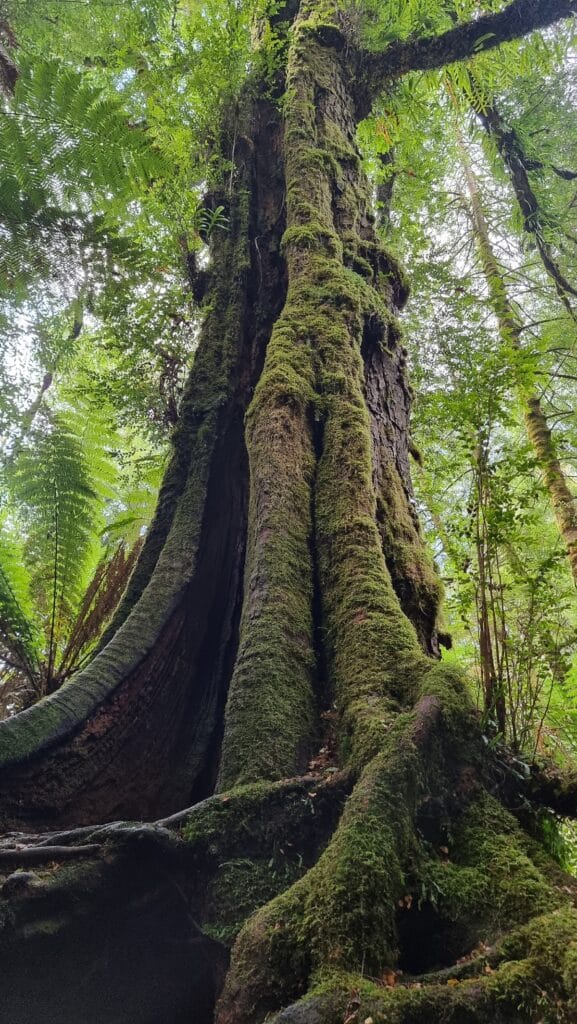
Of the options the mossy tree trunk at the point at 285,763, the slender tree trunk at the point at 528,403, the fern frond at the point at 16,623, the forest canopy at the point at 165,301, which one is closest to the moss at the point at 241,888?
the mossy tree trunk at the point at 285,763

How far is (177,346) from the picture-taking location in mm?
4461

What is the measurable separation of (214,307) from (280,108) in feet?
7.29

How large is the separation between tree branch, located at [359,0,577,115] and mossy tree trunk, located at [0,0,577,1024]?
2.31 meters

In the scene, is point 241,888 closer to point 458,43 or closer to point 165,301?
point 165,301

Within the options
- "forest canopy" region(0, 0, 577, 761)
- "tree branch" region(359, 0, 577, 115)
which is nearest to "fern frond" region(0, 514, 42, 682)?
"forest canopy" region(0, 0, 577, 761)

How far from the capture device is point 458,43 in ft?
16.1

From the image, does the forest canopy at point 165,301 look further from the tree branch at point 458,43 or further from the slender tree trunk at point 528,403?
the slender tree trunk at point 528,403

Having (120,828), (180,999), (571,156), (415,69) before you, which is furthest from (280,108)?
(180,999)

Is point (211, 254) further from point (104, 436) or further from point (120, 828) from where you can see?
point (120, 828)

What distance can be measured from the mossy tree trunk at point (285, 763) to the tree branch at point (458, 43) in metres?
2.31

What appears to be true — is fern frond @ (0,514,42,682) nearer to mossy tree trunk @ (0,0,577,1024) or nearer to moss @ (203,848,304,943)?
mossy tree trunk @ (0,0,577,1024)

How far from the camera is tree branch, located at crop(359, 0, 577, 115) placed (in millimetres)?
4715

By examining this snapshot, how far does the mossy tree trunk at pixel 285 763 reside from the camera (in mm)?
1316

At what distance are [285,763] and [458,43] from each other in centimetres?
583
